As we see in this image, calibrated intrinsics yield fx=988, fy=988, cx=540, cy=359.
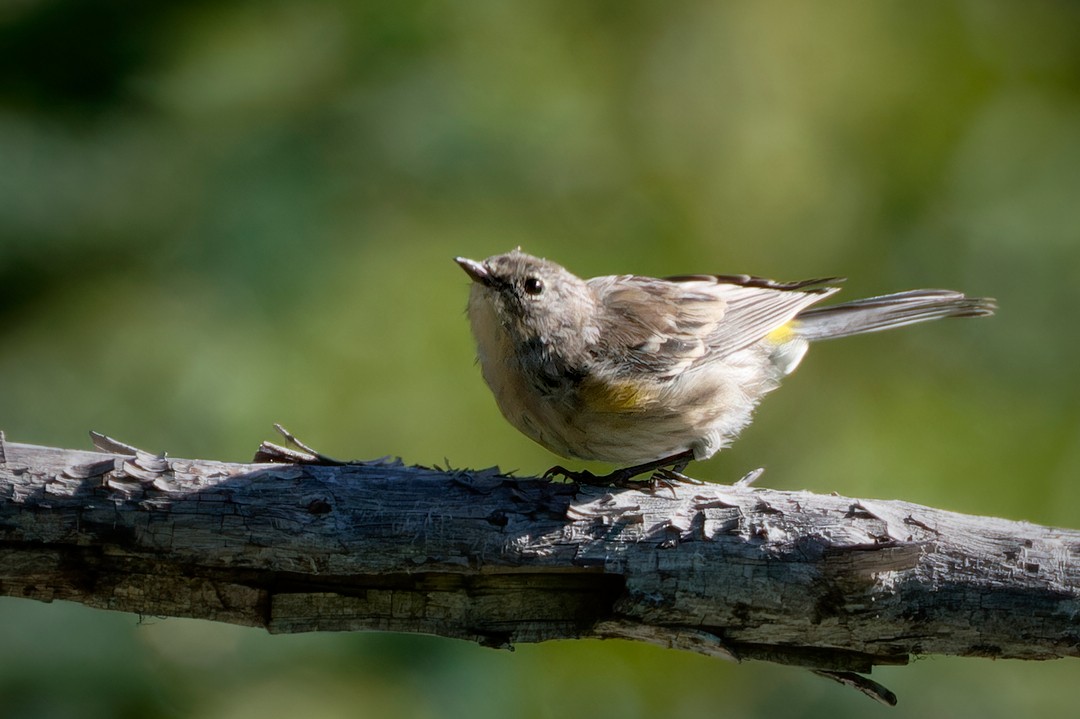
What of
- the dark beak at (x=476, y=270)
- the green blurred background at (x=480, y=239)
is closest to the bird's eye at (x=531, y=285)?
the dark beak at (x=476, y=270)

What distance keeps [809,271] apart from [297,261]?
3110 mm

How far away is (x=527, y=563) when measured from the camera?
304cm

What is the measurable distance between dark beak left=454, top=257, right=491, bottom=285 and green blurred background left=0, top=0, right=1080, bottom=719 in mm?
1371

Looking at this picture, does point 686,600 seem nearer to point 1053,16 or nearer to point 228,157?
point 228,157

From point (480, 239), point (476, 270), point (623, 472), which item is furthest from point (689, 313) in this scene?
point (480, 239)

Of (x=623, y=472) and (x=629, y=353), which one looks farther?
(x=629, y=353)

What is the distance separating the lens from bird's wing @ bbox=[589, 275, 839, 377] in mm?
4210

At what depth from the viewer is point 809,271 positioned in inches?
243

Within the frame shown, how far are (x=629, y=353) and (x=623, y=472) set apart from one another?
526 mm

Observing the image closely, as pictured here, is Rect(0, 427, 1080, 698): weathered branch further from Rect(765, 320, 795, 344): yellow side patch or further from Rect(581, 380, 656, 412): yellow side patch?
Rect(765, 320, 795, 344): yellow side patch

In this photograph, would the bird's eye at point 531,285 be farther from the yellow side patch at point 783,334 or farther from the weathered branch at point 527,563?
the yellow side patch at point 783,334

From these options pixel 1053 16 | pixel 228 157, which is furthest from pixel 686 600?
pixel 1053 16

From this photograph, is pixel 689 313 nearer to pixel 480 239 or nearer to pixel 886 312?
pixel 886 312

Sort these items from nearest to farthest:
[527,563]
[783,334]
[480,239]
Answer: [527,563]
[783,334]
[480,239]
